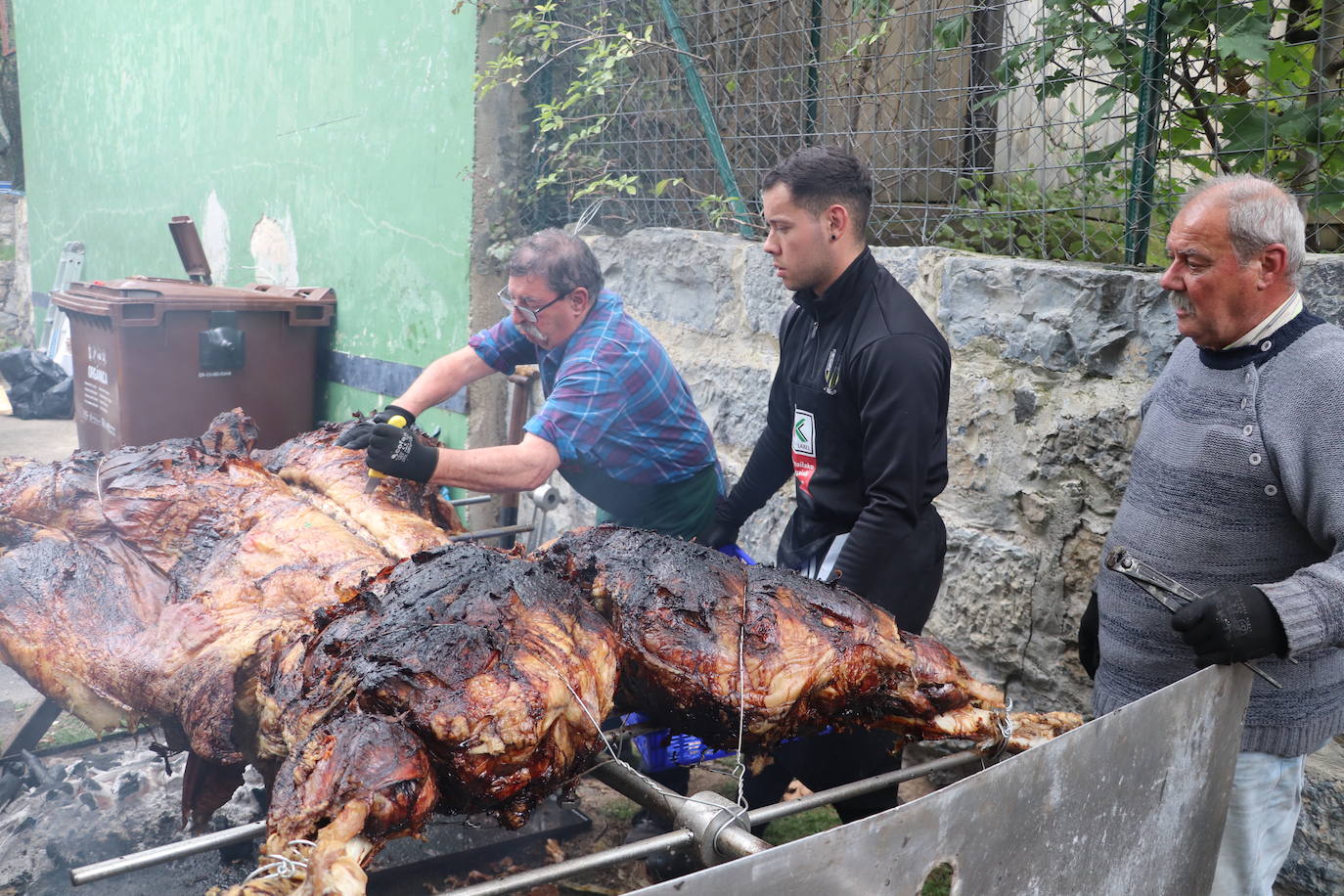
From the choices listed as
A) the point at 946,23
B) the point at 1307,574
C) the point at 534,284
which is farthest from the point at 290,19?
the point at 1307,574

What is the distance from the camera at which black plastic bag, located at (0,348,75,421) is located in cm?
973

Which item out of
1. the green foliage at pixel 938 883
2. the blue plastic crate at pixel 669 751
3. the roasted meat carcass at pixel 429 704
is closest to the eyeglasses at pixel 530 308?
the blue plastic crate at pixel 669 751

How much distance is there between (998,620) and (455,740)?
89.1 inches

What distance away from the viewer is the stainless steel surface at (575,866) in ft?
5.29

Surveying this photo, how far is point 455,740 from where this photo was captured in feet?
6.03

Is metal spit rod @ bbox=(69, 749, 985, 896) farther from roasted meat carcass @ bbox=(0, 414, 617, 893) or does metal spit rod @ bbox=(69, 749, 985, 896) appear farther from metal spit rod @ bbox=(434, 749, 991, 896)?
roasted meat carcass @ bbox=(0, 414, 617, 893)

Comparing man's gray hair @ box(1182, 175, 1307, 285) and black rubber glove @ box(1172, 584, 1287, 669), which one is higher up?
man's gray hair @ box(1182, 175, 1307, 285)

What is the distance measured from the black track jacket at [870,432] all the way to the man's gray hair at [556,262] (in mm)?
990

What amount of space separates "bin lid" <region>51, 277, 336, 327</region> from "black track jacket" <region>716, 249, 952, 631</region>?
14.0ft

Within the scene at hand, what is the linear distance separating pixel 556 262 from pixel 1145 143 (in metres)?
2.08

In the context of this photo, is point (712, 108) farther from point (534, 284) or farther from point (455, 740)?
point (455, 740)

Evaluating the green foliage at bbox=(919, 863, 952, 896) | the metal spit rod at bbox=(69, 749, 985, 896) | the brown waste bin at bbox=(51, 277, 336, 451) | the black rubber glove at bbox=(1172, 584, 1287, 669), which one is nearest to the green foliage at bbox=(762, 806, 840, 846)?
the green foliage at bbox=(919, 863, 952, 896)

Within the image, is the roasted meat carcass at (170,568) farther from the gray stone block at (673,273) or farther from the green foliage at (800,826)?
the gray stone block at (673,273)

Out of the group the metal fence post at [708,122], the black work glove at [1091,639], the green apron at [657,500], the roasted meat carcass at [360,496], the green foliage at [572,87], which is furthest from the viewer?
the green foliage at [572,87]
